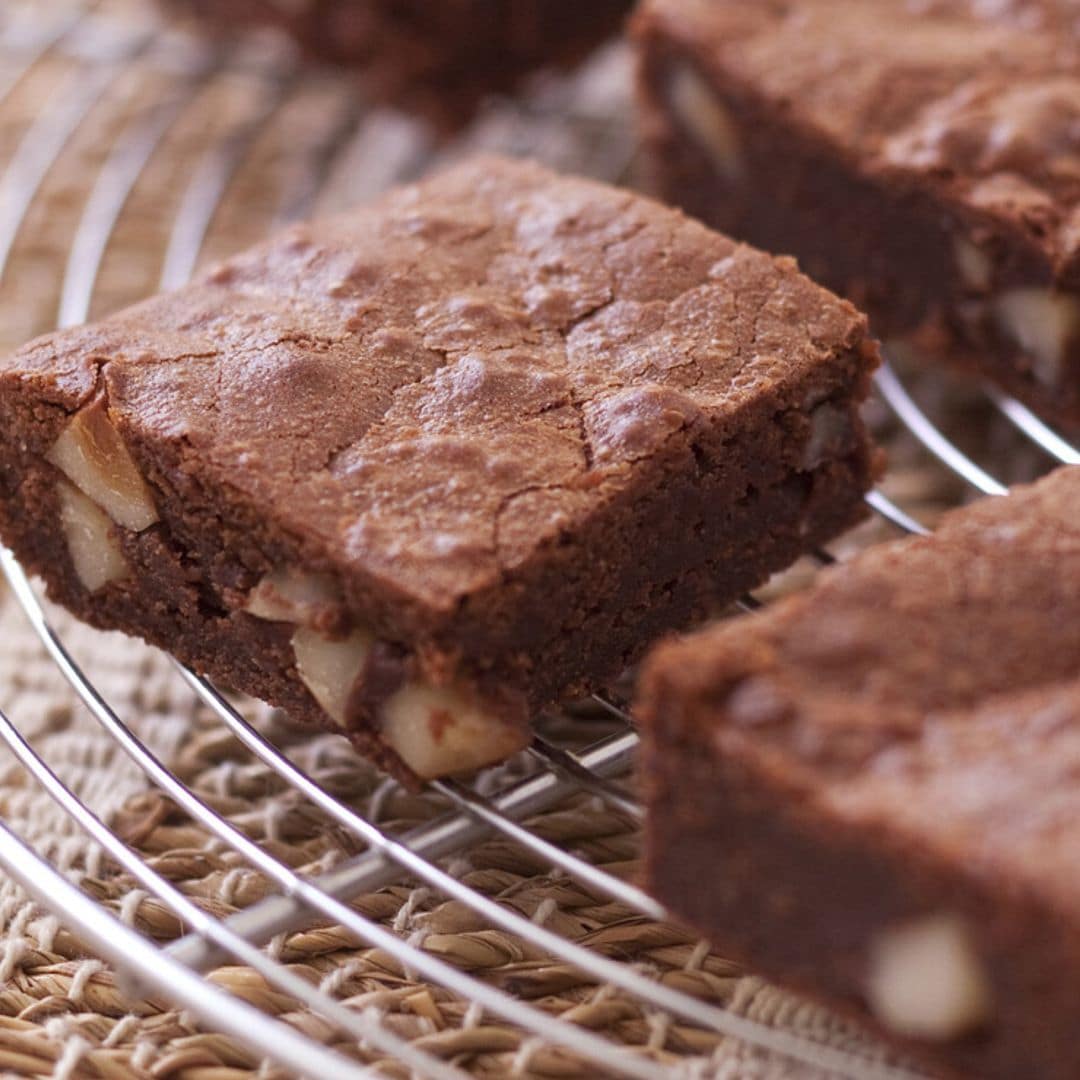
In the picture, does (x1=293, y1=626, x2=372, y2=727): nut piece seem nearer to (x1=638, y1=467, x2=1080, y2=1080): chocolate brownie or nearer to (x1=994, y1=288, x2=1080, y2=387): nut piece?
(x1=638, y1=467, x2=1080, y2=1080): chocolate brownie

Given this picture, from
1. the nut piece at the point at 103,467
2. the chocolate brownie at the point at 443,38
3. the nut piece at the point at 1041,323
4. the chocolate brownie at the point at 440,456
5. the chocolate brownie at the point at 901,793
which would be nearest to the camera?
the chocolate brownie at the point at 901,793

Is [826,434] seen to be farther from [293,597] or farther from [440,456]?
[293,597]

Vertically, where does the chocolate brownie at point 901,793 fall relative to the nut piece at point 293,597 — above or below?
below

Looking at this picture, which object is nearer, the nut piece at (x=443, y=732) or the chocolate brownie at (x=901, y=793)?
the chocolate brownie at (x=901, y=793)

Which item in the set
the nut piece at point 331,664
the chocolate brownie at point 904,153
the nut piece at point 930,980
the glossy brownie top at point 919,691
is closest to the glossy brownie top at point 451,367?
the nut piece at point 331,664

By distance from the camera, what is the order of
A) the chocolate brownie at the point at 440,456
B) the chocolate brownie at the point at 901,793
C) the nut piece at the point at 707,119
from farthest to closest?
the nut piece at the point at 707,119 < the chocolate brownie at the point at 440,456 < the chocolate brownie at the point at 901,793

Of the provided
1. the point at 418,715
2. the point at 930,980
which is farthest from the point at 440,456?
the point at 930,980

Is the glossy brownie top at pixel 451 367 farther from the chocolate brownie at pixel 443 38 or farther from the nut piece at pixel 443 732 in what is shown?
the chocolate brownie at pixel 443 38
